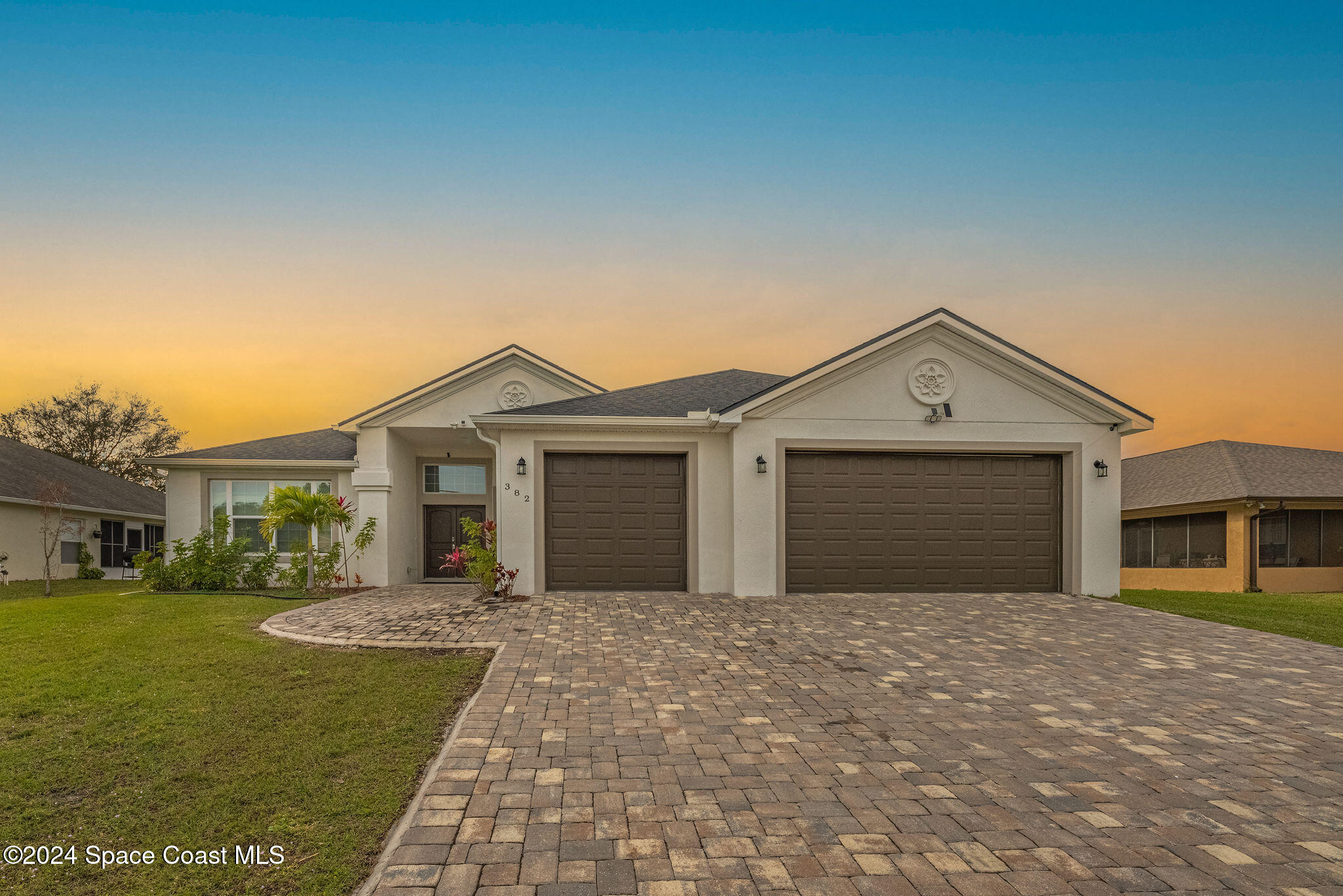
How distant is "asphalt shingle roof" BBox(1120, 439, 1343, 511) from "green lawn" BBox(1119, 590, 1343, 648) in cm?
391

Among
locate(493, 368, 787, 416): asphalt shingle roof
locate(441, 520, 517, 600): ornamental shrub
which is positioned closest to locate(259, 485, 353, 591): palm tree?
locate(441, 520, 517, 600): ornamental shrub

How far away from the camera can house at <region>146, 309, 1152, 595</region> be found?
11.5 m

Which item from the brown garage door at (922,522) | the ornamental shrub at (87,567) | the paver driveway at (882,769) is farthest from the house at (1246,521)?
the ornamental shrub at (87,567)

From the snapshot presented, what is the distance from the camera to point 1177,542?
20.2 metres

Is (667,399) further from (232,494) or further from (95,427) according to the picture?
(95,427)

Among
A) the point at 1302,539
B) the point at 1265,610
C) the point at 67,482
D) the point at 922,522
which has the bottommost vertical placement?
the point at 1265,610

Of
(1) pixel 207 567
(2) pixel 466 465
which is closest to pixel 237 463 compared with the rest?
(1) pixel 207 567

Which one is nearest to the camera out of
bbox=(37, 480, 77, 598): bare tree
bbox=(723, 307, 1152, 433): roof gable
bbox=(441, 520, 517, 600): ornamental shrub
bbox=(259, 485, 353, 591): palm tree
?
bbox=(441, 520, 517, 600): ornamental shrub

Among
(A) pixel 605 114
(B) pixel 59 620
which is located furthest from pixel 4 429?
(A) pixel 605 114

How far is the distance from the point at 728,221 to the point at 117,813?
1422 cm

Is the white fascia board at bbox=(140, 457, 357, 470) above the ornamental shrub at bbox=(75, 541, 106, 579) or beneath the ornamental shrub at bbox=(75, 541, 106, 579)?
above

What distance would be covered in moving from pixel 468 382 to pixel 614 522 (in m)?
5.98

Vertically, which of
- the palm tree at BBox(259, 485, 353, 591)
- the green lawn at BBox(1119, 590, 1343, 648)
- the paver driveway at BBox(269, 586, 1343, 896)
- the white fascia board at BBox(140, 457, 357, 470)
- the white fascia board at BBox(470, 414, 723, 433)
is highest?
the white fascia board at BBox(470, 414, 723, 433)

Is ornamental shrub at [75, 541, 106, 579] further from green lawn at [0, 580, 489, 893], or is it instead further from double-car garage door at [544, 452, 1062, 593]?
double-car garage door at [544, 452, 1062, 593]
